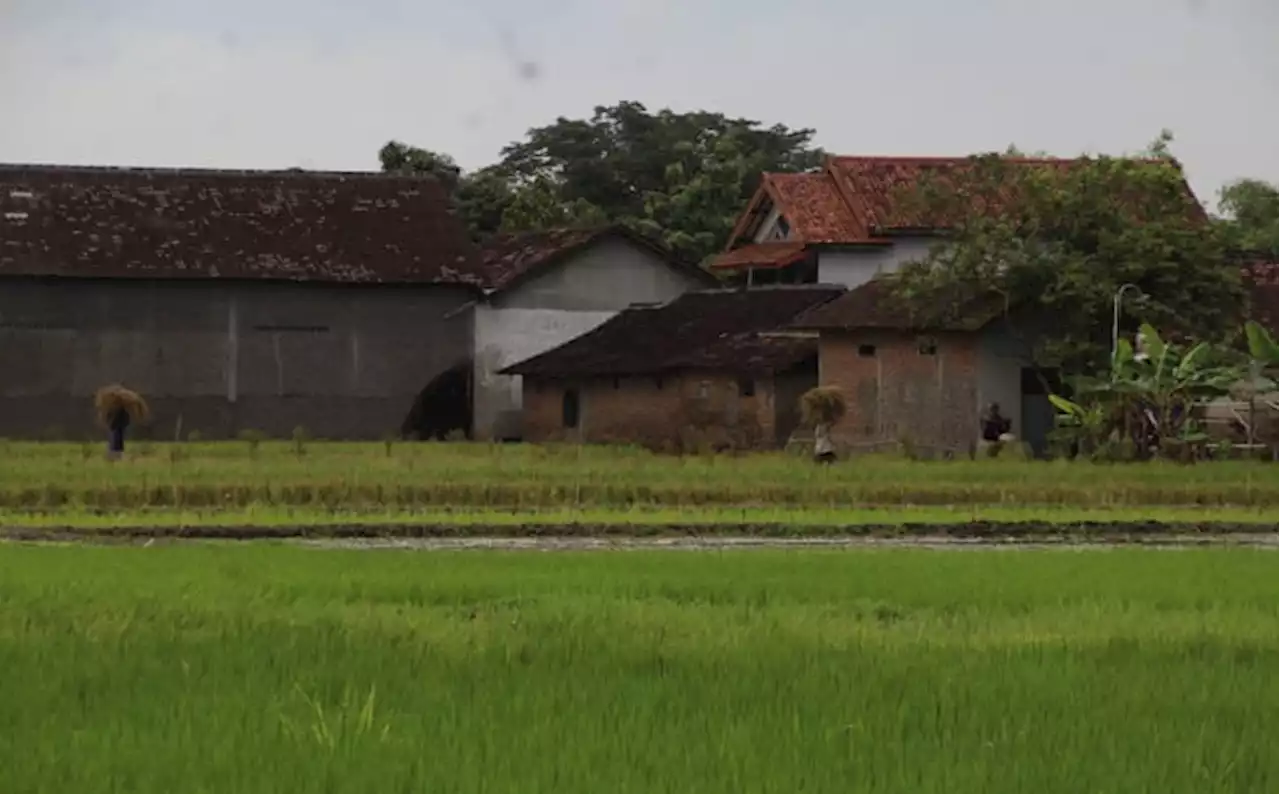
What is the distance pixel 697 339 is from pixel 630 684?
91.8ft

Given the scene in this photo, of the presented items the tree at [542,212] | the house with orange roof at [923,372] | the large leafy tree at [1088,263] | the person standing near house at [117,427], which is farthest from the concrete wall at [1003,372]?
the tree at [542,212]

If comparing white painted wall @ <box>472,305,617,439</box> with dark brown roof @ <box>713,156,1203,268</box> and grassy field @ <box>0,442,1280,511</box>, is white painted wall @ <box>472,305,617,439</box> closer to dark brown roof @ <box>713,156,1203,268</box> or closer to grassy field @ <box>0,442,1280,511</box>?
dark brown roof @ <box>713,156,1203,268</box>

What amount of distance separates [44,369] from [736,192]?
20.2m

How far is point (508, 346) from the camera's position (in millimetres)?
38625

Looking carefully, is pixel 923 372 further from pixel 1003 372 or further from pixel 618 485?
pixel 618 485

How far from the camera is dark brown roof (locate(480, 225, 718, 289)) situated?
126 ft

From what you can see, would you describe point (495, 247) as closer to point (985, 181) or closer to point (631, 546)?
point (985, 181)

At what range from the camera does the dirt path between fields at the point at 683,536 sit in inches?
657

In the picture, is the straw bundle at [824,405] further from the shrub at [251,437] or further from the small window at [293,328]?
the small window at [293,328]

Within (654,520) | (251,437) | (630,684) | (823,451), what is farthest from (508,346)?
(630,684)

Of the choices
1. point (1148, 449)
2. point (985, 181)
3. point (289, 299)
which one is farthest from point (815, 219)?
point (1148, 449)

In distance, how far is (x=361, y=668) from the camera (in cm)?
766

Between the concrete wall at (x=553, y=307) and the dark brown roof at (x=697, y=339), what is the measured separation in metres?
0.96

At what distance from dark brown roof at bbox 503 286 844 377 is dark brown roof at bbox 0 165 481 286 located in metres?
2.73
